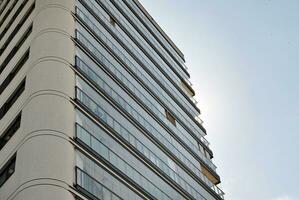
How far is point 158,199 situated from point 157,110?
10180 millimetres

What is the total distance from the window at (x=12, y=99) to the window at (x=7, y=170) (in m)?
4.68

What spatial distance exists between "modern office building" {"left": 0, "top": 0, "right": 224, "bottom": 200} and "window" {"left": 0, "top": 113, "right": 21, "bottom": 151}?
2.2 inches

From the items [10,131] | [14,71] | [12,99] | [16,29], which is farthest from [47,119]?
[16,29]

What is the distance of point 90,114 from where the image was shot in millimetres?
26734

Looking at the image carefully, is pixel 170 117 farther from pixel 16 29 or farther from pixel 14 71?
pixel 14 71

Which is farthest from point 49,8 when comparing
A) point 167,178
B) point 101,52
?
point 167,178

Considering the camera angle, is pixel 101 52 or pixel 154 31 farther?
pixel 154 31

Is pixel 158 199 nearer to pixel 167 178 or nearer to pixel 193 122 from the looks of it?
pixel 167 178

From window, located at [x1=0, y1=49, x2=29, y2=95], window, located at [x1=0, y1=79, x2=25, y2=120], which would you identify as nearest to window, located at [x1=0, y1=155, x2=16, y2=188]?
window, located at [x1=0, y1=79, x2=25, y2=120]

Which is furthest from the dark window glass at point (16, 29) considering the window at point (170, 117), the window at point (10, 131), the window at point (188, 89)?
the window at point (188, 89)

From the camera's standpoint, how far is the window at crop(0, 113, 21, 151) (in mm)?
25925

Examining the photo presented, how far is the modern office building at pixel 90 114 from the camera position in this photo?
2262 cm

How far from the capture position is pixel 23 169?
854 inches

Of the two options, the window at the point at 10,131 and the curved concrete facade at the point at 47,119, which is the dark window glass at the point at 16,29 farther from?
the window at the point at 10,131
